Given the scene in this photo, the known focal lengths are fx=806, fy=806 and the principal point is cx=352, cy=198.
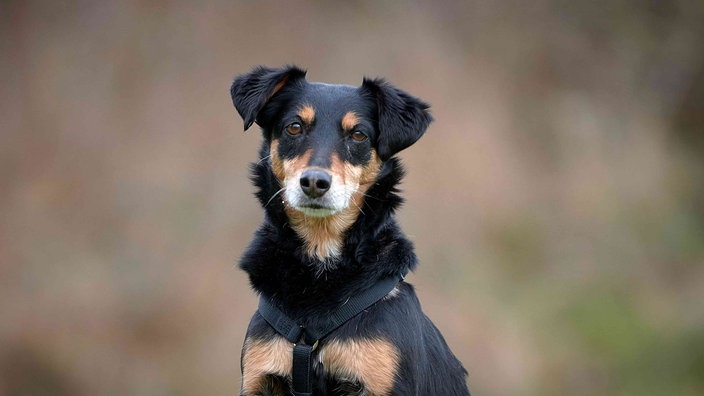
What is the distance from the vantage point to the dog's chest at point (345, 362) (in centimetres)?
386

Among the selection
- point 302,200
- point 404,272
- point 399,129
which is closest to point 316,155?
point 302,200

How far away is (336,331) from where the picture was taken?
13.0 feet

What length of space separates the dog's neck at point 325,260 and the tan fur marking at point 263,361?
0.19 meters

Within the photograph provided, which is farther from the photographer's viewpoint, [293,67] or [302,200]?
[293,67]

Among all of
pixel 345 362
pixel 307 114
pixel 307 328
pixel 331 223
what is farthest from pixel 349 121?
pixel 345 362

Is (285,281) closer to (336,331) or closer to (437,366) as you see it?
(336,331)

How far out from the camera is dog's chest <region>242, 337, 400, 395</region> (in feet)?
12.7

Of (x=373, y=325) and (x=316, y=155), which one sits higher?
(x=316, y=155)

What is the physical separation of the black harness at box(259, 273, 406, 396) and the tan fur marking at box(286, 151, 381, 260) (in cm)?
34

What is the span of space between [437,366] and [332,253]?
824 millimetres

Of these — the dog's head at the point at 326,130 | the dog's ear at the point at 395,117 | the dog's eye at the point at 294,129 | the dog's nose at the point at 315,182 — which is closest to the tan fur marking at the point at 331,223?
the dog's head at the point at 326,130

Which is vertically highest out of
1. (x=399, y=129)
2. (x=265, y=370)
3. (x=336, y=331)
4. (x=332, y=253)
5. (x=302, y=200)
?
(x=399, y=129)

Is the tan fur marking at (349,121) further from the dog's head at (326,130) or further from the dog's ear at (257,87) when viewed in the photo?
the dog's ear at (257,87)

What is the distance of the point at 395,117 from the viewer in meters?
4.34
